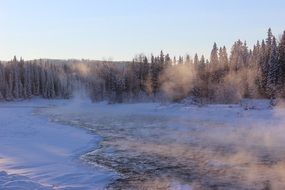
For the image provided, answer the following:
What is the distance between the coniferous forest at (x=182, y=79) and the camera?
67250 mm

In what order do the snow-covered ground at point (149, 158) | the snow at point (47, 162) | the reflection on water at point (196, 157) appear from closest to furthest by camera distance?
1. the snow at point (47, 162)
2. the snow-covered ground at point (149, 158)
3. the reflection on water at point (196, 157)

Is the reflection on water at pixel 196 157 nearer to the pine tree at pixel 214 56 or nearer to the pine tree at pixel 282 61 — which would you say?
the pine tree at pixel 282 61

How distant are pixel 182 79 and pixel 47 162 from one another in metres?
71.0

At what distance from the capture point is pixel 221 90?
7231 cm

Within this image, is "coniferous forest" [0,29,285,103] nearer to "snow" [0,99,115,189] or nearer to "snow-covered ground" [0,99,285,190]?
"snow-covered ground" [0,99,285,190]

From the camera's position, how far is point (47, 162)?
19.5 meters

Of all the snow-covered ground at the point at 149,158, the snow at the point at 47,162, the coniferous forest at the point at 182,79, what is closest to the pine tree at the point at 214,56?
the coniferous forest at the point at 182,79

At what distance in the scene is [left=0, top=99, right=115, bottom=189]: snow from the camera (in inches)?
600

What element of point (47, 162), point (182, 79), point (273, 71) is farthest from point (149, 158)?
point (182, 79)

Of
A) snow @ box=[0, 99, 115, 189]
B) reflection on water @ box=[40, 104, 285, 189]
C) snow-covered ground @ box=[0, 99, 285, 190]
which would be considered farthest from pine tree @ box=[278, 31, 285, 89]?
snow @ box=[0, 99, 115, 189]

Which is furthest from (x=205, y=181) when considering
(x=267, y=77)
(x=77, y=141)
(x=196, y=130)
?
(x=267, y=77)

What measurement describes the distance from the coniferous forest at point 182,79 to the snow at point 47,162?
3893cm

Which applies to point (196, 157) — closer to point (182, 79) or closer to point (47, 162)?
point (47, 162)

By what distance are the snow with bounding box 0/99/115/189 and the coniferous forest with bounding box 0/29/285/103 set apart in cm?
3893
